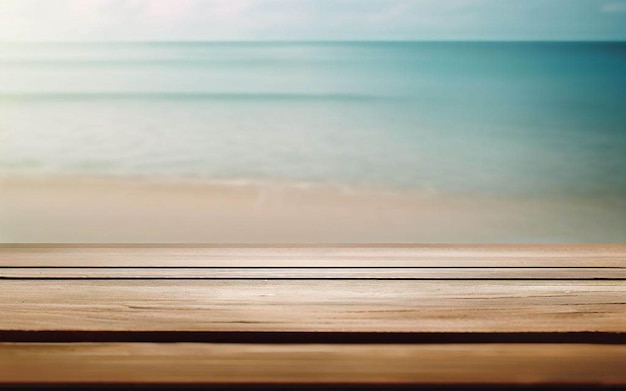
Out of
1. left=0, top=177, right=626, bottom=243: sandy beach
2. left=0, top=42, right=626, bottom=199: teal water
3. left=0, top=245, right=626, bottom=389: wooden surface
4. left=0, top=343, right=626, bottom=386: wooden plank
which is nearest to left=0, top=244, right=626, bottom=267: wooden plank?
left=0, top=245, right=626, bottom=389: wooden surface

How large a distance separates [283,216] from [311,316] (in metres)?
1.04

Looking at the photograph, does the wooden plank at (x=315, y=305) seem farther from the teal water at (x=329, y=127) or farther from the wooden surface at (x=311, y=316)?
the teal water at (x=329, y=127)

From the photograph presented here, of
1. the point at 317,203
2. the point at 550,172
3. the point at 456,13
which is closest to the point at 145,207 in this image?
the point at 317,203

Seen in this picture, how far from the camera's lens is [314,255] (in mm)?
1001

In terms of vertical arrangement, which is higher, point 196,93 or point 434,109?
point 196,93

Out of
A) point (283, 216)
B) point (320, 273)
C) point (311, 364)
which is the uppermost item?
point (283, 216)

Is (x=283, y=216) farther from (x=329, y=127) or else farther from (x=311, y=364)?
(x=329, y=127)

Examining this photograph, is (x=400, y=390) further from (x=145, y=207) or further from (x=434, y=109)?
(x=434, y=109)

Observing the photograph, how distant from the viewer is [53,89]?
6824mm

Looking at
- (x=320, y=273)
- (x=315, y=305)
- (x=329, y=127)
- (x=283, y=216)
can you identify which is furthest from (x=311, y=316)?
(x=329, y=127)

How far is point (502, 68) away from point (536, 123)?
526cm

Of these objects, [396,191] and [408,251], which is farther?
[396,191]

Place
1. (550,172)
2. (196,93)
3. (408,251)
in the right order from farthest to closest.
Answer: (196,93), (550,172), (408,251)

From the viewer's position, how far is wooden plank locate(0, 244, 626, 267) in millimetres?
952
